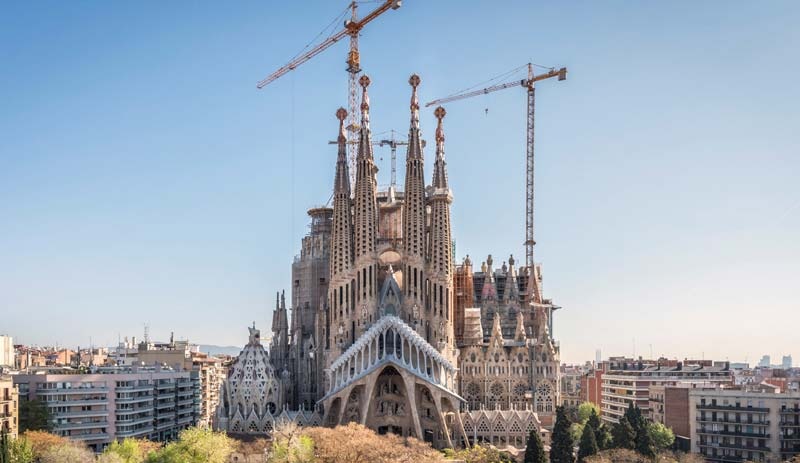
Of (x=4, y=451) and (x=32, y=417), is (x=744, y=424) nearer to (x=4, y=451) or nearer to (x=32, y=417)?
(x=4, y=451)

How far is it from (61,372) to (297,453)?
4170 cm

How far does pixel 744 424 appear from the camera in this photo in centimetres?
8775

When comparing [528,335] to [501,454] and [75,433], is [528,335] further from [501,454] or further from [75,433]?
[75,433]

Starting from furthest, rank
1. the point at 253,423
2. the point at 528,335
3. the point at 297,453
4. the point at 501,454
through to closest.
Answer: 1. the point at 528,335
2. the point at 253,423
3. the point at 501,454
4. the point at 297,453

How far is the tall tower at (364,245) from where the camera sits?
333ft

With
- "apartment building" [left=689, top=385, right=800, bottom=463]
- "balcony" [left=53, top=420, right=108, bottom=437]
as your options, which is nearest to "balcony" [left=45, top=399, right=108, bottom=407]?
"balcony" [left=53, top=420, right=108, bottom=437]

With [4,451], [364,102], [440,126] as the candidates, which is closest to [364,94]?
[364,102]

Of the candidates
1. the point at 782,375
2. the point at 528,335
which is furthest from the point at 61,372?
the point at 782,375

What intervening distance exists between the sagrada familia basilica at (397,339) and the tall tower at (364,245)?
0.13 metres

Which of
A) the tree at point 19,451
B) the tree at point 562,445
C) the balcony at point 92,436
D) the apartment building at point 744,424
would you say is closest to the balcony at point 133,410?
the balcony at point 92,436

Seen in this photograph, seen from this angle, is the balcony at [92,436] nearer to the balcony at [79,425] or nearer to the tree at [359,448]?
the balcony at [79,425]

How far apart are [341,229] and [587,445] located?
3794 cm

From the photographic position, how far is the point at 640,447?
8088 cm

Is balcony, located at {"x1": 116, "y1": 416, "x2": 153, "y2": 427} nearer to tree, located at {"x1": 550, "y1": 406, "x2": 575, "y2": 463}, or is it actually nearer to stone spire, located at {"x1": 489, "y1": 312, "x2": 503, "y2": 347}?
stone spire, located at {"x1": 489, "y1": 312, "x2": 503, "y2": 347}
